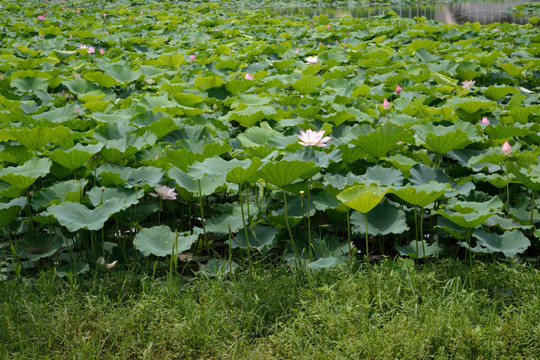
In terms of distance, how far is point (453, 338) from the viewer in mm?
1742

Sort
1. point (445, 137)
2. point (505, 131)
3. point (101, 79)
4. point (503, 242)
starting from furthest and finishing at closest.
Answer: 1. point (101, 79)
2. point (505, 131)
3. point (445, 137)
4. point (503, 242)

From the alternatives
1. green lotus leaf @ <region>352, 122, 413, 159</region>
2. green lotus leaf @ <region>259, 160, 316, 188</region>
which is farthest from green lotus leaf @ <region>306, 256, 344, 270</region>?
green lotus leaf @ <region>352, 122, 413, 159</region>

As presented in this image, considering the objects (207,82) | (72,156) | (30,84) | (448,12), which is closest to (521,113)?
(207,82)

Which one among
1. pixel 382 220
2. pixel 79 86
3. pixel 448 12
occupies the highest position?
pixel 79 86

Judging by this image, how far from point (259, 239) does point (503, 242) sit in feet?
3.12

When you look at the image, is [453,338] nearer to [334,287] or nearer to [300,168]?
[334,287]

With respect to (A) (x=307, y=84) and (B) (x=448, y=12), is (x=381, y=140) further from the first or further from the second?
(B) (x=448, y=12)

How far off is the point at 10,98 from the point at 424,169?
284 cm

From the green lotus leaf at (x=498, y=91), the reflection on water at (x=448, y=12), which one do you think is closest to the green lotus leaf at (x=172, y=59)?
the green lotus leaf at (x=498, y=91)

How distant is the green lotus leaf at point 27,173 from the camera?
2.21m

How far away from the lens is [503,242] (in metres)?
2.18

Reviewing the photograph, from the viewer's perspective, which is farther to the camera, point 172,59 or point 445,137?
point 172,59

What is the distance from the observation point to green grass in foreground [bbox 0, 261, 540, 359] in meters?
1.76

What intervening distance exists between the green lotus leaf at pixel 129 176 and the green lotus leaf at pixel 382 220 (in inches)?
33.8
